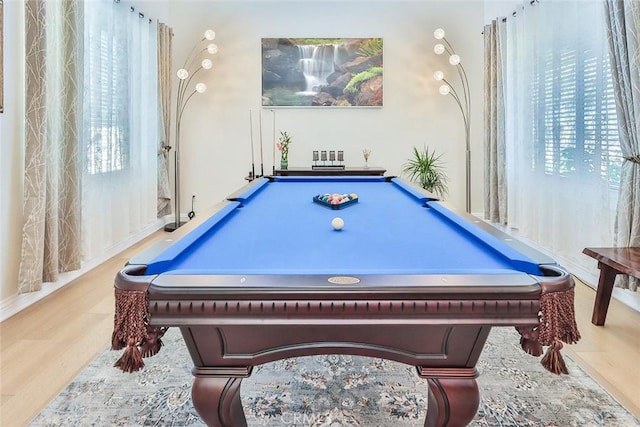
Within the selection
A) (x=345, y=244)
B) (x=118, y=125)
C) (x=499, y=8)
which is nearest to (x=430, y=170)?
(x=499, y=8)

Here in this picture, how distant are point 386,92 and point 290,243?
14.5 feet

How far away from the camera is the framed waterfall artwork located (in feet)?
18.1

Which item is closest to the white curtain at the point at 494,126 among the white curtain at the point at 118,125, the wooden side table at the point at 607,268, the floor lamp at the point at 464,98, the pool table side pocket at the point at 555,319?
the floor lamp at the point at 464,98

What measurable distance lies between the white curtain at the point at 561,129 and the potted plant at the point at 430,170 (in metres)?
0.98

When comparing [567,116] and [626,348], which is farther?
[567,116]

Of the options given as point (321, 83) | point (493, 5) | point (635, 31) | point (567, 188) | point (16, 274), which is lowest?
point (16, 274)

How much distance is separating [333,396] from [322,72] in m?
4.41

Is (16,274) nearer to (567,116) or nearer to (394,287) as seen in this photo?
(394,287)

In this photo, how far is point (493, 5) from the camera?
17.1ft

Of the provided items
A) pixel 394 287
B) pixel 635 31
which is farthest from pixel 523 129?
pixel 394 287

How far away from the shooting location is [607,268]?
8.39 feet

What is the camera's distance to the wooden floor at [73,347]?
1.90 metres

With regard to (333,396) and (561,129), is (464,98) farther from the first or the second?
(333,396)

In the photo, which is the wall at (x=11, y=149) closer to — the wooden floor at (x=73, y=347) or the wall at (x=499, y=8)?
the wooden floor at (x=73, y=347)
